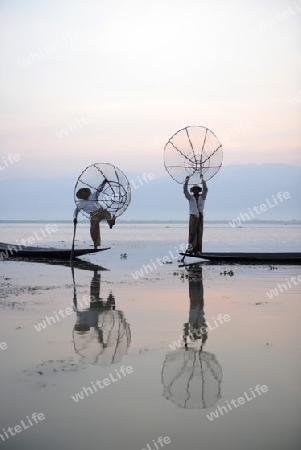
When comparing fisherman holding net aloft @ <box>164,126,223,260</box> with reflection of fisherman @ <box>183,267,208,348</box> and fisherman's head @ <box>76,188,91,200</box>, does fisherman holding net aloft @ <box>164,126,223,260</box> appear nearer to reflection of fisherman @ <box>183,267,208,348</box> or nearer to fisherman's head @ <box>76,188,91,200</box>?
fisherman's head @ <box>76,188,91,200</box>

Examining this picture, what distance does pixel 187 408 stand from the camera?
5488 mm

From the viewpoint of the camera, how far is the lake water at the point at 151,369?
4969 millimetres

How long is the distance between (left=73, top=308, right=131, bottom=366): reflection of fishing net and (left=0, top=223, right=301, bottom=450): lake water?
0.02 meters

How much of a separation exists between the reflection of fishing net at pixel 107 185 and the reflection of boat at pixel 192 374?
13198mm

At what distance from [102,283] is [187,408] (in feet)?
30.7

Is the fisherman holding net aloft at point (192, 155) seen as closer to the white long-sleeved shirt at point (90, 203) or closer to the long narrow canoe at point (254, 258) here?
the long narrow canoe at point (254, 258)

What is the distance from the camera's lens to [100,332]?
861cm

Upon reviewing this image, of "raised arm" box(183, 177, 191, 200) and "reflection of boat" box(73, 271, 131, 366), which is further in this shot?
"raised arm" box(183, 177, 191, 200)

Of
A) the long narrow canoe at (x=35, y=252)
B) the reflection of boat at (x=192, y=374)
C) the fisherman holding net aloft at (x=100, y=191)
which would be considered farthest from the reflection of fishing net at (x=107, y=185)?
the reflection of boat at (x=192, y=374)

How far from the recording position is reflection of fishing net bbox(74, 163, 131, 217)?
21531 millimetres

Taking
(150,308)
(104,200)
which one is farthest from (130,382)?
(104,200)

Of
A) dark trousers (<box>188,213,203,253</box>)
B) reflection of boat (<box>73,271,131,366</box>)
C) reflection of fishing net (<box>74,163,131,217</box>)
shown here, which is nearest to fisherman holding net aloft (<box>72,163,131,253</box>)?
reflection of fishing net (<box>74,163,131,217</box>)

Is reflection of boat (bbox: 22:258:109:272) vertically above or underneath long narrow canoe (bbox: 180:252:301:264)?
underneath

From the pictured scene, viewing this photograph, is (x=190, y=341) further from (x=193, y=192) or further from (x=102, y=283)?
(x=193, y=192)
